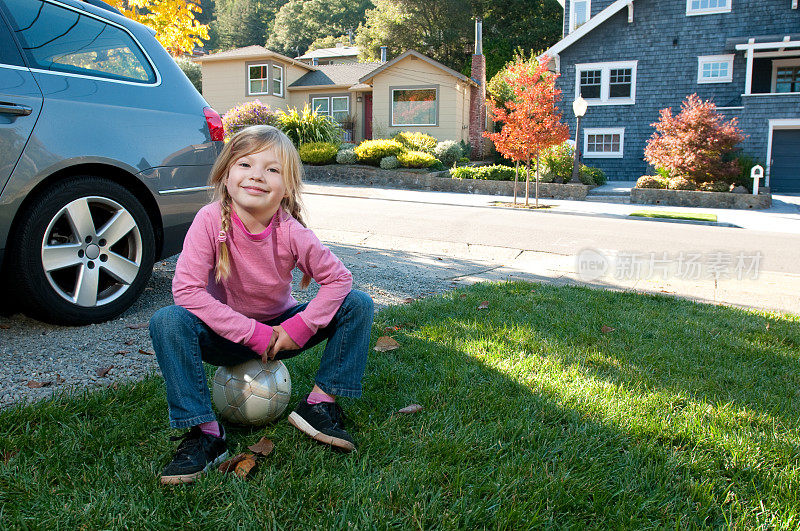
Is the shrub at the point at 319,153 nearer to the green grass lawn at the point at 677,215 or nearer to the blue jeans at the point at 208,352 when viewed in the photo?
the green grass lawn at the point at 677,215

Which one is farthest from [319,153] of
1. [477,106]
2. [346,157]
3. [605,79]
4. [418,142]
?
[605,79]

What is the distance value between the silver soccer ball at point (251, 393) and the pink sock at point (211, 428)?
0.14 metres

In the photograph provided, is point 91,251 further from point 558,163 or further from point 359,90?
point 359,90

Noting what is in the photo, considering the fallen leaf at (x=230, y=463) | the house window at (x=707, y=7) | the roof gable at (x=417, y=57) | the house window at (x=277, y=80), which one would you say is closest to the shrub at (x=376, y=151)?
the roof gable at (x=417, y=57)

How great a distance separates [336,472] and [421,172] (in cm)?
1889

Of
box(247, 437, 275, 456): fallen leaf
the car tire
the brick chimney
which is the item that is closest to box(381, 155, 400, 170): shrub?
the brick chimney

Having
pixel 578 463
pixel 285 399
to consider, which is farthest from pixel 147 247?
pixel 578 463

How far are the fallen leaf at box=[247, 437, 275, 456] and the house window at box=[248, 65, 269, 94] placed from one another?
101ft

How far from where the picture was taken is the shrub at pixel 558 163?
65.4 ft

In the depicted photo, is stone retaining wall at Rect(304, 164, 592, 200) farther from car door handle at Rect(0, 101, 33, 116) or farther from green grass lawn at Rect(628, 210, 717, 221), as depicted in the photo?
car door handle at Rect(0, 101, 33, 116)

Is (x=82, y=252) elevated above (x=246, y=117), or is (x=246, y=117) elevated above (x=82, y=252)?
(x=246, y=117)

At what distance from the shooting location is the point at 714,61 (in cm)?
2395

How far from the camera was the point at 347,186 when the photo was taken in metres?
19.9

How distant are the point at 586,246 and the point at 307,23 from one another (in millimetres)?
60291
